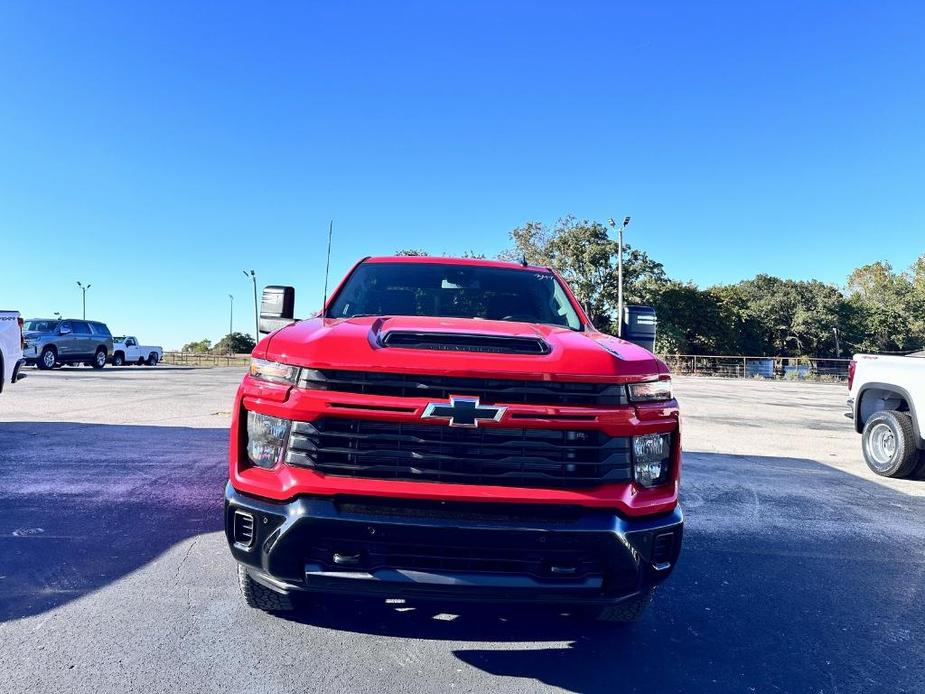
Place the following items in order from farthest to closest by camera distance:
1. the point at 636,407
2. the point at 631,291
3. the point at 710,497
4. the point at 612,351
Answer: the point at 631,291 < the point at 710,497 < the point at 612,351 < the point at 636,407

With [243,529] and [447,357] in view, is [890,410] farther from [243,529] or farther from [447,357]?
[243,529]

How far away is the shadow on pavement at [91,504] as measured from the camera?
3434mm

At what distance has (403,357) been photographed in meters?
2.56

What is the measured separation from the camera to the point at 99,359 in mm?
25297

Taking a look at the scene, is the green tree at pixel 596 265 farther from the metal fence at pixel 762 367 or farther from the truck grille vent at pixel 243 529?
the truck grille vent at pixel 243 529

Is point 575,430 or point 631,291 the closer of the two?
point 575,430

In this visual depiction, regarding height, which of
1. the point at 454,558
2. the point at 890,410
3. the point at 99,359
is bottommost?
the point at 99,359

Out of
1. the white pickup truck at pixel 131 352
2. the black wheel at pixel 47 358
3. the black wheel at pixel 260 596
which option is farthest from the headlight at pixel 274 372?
the white pickup truck at pixel 131 352

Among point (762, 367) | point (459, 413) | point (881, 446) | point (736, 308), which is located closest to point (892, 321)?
point (736, 308)

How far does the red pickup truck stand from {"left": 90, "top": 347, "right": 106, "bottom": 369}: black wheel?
2606 centimetres

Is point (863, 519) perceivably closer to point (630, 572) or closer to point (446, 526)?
point (630, 572)

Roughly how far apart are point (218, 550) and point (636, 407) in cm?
277

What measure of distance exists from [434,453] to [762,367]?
4110 cm

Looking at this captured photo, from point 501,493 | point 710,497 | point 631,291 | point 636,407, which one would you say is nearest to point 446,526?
point 501,493
